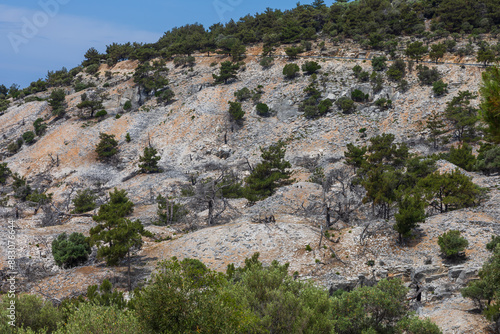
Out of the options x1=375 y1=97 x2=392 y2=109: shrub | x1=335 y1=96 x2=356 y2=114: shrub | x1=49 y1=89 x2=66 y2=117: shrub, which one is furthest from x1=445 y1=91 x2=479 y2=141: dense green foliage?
x1=49 y1=89 x2=66 y2=117: shrub

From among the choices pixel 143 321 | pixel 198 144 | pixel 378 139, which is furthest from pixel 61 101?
pixel 143 321

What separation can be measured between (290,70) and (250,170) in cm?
2606

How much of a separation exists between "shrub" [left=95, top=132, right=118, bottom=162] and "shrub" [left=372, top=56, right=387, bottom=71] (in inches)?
1901

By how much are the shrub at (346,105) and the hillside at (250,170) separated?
60cm

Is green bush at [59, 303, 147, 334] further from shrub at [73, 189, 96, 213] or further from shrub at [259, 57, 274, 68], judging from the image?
shrub at [259, 57, 274, 68]

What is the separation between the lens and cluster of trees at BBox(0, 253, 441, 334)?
8.44m

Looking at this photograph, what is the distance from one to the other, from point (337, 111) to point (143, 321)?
169 ft

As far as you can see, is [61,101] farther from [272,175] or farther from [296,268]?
[296,268]

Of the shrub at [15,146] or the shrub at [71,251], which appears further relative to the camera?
the shrub at [15,146]

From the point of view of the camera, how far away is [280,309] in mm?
11203

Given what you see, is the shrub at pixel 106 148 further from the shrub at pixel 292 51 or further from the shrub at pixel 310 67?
the shrub at pixel 292 51

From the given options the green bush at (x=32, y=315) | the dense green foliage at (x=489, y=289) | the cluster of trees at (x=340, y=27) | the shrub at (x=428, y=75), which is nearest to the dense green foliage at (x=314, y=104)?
the cluster of trees at (x=340, y=27)

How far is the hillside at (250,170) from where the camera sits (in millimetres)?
20359

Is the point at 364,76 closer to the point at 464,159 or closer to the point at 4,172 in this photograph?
the point at 464,159
